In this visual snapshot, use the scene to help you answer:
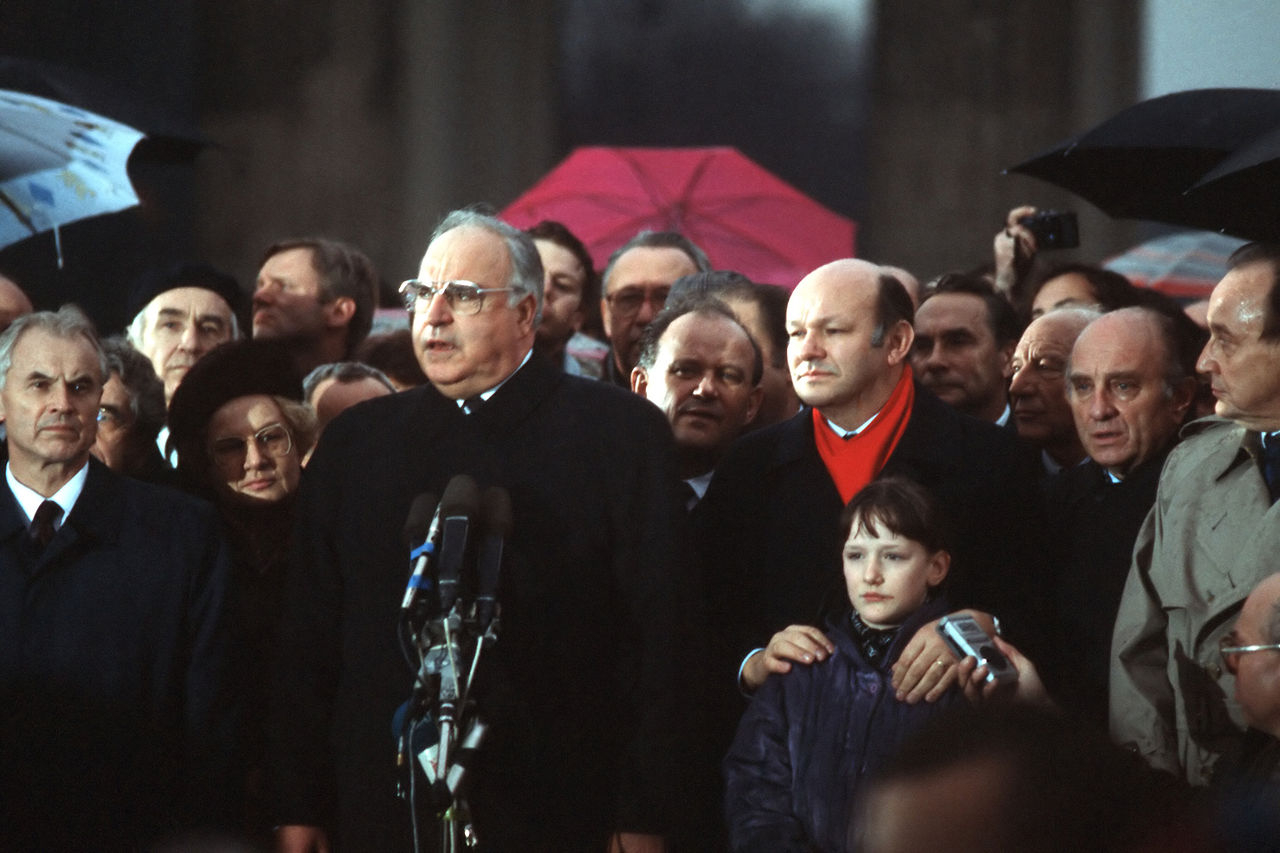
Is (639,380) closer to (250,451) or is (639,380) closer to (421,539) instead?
(250,451)

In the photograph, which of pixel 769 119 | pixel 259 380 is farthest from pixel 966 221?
pixel 259 380

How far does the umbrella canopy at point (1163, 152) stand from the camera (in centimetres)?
524

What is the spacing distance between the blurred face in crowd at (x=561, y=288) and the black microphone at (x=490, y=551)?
129 inches

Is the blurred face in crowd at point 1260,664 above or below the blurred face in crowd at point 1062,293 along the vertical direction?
below

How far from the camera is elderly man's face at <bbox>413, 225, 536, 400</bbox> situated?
4.29m

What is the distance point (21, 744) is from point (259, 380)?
142 centimetres

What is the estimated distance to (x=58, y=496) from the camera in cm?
455

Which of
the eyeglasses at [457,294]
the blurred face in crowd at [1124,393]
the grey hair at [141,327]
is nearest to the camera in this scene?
the eyeglasses at [457,294]

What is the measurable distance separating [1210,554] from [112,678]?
258cm

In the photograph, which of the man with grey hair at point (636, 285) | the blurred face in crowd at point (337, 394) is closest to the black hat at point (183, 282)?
the blurred face in crowd at point (337, 394)

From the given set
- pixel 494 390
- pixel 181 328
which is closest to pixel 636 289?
pixel 181 328

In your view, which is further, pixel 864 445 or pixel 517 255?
pixel 864 445

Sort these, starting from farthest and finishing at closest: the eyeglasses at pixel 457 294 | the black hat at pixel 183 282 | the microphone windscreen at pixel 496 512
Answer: the black hat at pixel 183 282
the eyeglasses at pixel 457 294
the microphone windscreen at pixel 496 512

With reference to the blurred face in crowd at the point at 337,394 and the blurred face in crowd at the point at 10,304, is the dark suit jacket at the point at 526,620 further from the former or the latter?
the blurred face in crowd at the point at 10,304
